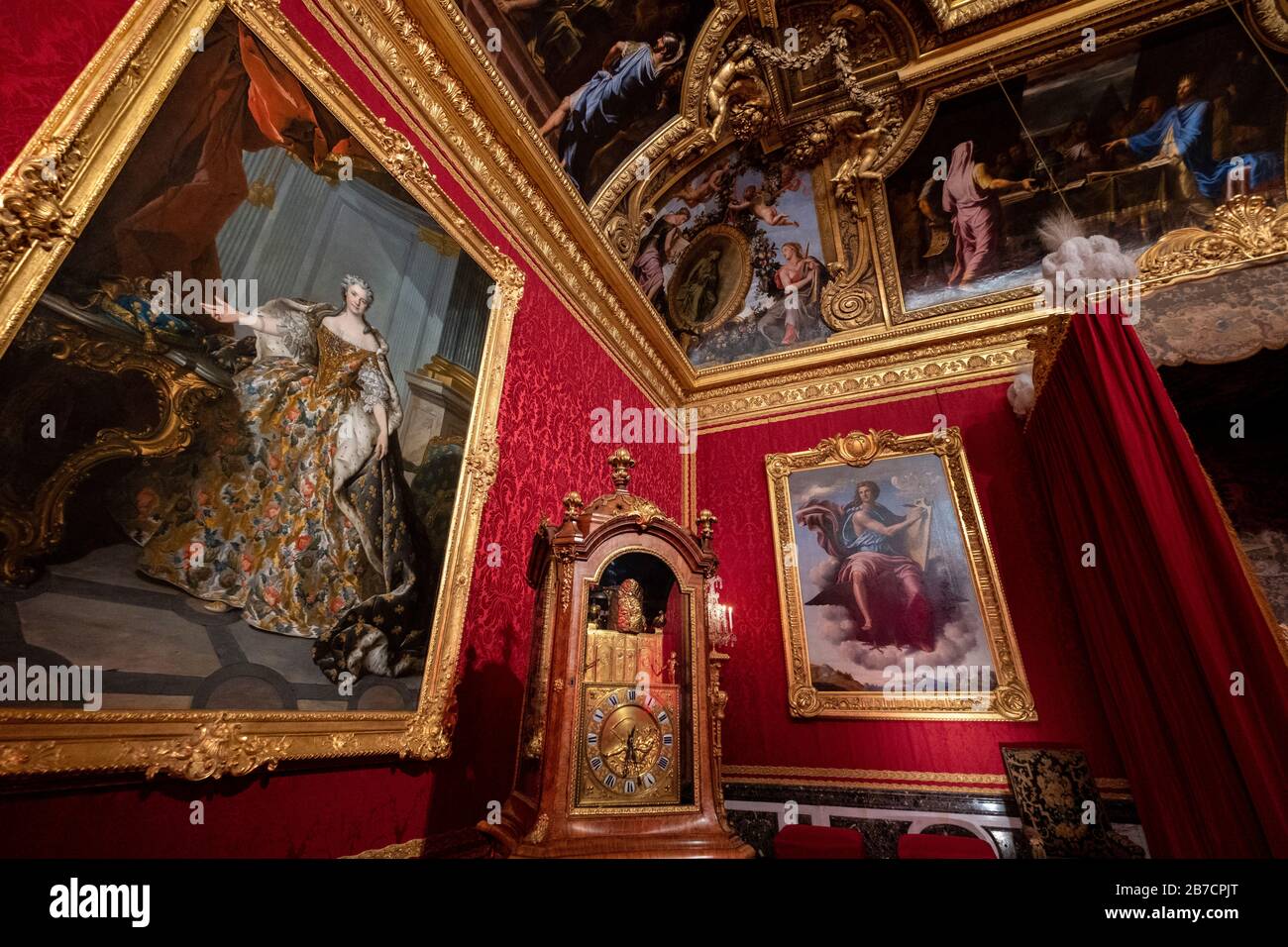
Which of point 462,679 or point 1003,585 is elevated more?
point 1003,585

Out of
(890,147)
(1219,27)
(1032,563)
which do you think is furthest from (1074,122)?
(1032,563)

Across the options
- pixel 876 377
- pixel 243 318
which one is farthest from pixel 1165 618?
pixel 243 318

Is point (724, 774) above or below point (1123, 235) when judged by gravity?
below

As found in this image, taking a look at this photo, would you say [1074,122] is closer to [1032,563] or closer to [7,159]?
[1032,563]

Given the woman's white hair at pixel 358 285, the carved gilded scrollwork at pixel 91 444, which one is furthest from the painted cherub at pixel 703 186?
the carved gilded scrollwork at pixel 91 444

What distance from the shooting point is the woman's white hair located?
2777mm

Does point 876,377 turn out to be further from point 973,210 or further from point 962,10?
point 962,10

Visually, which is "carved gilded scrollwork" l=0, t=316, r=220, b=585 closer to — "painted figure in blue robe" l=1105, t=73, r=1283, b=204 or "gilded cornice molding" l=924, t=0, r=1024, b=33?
"gilded cornice molding" l=924, t=0, r=1024, b=33

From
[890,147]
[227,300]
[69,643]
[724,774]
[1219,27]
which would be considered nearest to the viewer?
[69,643]

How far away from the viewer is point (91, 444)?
177 cm

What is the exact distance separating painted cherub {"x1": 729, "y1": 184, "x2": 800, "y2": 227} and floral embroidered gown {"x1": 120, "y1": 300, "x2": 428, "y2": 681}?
524cm

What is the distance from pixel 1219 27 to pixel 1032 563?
512 cm

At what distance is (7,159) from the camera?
1727mm

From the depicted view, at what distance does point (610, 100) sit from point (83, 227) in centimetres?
421
